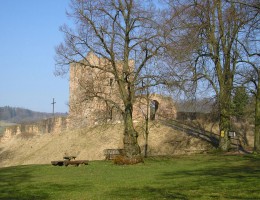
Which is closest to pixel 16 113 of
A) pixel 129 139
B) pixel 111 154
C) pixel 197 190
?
pixel 111 154

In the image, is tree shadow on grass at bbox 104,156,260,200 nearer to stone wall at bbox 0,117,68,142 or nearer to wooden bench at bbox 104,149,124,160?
wooden bench at bbox 104,149,124,160

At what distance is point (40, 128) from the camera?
4681 cm

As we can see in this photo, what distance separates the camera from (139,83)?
2250 centimetres

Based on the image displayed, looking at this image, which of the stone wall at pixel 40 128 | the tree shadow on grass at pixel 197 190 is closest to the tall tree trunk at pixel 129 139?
the tree shadow on grass at pixel 197 190

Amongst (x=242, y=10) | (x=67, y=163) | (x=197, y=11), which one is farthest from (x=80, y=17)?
(x=242, y=10)

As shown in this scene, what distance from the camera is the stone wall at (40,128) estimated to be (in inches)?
1756

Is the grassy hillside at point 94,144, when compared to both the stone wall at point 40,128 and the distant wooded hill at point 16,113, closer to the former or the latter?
the stone wall at point 40,128

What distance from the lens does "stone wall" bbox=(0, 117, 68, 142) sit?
44.6 m

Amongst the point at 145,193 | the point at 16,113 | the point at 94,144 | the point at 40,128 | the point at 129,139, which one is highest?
the point at 16,113

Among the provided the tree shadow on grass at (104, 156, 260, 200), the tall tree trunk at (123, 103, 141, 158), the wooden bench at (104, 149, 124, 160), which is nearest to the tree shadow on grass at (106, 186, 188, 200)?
the tree shadow on grass at (104, 156, 260, 200)

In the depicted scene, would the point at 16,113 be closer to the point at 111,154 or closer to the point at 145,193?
the point at 111,154

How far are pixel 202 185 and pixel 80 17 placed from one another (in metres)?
13.7

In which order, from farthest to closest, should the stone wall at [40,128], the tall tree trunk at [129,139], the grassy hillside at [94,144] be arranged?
the stone wall at [40,128], the grassy hillside at [94,144], the tall tree trunk at [129,139]

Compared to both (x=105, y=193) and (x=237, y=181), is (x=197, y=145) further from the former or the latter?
(x=105, y=193)
